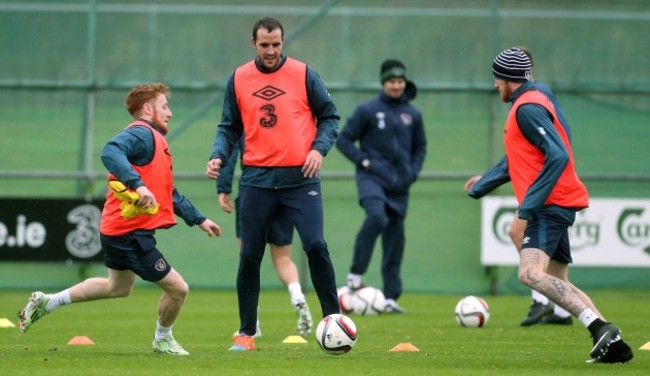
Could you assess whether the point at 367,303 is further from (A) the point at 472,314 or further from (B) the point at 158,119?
(B) the point at 158,119

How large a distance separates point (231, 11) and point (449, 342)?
28.3 ft

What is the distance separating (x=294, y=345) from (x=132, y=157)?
2.04 m

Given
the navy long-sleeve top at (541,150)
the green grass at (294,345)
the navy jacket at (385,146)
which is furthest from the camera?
the navy jacket at (385,146)

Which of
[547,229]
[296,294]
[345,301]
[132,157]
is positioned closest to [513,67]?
[547,229]

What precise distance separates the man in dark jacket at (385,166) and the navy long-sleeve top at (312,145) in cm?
466

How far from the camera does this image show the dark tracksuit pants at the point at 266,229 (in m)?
A: 9.48

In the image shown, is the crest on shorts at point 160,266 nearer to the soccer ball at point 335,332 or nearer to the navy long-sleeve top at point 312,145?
the navy long-sleeve top at point 312,145

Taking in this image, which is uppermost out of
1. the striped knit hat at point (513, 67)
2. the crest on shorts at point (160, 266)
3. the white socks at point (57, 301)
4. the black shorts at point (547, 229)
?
the striped knit hat at point (513, 67)

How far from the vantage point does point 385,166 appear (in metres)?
14.6

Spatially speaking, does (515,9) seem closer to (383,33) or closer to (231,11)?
(383,33)

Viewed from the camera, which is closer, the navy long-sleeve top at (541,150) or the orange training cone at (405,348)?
the navy long-sleeve top at (541,150)

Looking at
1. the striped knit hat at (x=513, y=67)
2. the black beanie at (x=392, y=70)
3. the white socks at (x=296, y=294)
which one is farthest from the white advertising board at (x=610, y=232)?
the striped knit hat at (x=513, y=67)

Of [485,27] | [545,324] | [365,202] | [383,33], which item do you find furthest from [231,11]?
[545,324]

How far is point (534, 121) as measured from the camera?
29.2 feet
